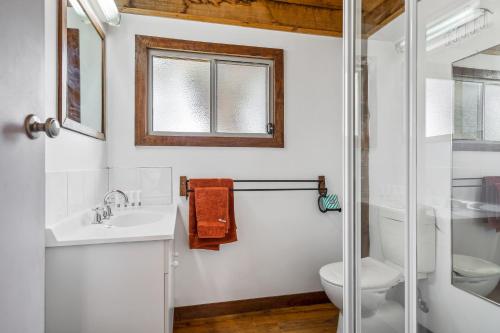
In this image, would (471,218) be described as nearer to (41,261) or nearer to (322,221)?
(41,261)

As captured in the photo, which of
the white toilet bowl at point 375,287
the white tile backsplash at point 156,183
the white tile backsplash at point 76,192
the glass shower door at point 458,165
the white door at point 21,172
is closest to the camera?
the white door at point 21,172

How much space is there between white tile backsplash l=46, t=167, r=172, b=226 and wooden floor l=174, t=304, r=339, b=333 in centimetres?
89

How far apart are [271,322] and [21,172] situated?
192 cm

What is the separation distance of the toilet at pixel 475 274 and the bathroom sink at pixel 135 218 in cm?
146

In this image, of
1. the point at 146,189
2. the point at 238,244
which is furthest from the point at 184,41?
the point at 238,244

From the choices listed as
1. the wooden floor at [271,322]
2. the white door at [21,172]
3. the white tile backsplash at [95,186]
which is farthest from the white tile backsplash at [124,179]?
the white door at [21,172]

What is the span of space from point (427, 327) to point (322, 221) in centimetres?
160

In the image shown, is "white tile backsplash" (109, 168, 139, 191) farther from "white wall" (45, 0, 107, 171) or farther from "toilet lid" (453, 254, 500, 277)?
"toilet lid" (453, 254, 500, 277)

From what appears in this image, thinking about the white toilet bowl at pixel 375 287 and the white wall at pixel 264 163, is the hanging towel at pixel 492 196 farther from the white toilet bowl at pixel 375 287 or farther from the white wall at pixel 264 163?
the white wall at pixel 264 163

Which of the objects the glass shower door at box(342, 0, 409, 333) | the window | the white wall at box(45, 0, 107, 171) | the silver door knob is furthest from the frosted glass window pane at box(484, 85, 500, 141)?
the window

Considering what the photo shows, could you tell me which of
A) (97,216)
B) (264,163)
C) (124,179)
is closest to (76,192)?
(97,216)

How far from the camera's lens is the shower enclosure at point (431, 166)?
2.15 feet

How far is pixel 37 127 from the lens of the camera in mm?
629

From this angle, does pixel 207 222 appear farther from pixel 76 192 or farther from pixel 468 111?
pixel 468 111
